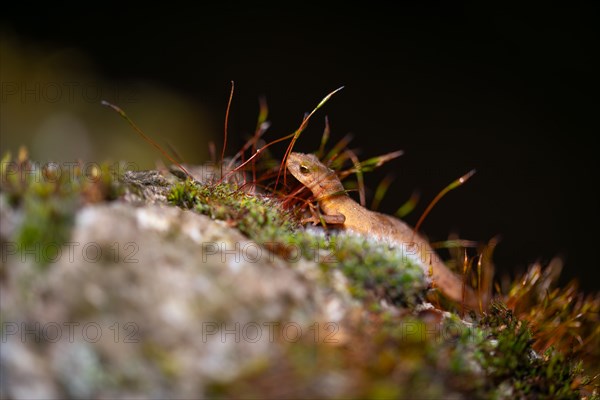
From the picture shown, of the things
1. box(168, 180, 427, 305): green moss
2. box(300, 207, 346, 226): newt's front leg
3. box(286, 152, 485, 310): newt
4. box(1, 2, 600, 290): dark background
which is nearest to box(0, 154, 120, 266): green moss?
box(168, 180, 427, 305): green moss

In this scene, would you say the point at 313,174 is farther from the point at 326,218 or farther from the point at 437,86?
the point at 437,86

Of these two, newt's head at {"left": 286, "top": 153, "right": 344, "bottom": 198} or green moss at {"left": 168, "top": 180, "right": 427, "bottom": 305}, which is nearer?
green moss at {"left": 168, "top": 180, "right": 427, "bottom": 305}

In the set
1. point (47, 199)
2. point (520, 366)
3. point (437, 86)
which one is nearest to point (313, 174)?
point (520, 366)

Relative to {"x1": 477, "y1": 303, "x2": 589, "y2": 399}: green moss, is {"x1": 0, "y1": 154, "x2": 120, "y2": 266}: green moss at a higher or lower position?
higher

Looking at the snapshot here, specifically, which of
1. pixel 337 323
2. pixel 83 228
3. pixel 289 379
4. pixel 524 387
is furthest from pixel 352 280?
pixel 83 228

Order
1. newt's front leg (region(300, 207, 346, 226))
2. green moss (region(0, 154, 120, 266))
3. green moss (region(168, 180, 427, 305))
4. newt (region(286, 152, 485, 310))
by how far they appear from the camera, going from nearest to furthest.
Result: green moss (region(0, 154, 120, 266)), green moss (region(168, 180, 427, 305)), newt's front leg (region(300, 207, 346, 226)), newt (region(286, 152, 485, 310))

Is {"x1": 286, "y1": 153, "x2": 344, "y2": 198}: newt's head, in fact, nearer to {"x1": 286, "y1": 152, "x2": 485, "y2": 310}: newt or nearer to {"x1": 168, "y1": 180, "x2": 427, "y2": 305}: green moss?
{"x1": 286, "y1": 152, "x2": 485, "y2": 310}: newt
